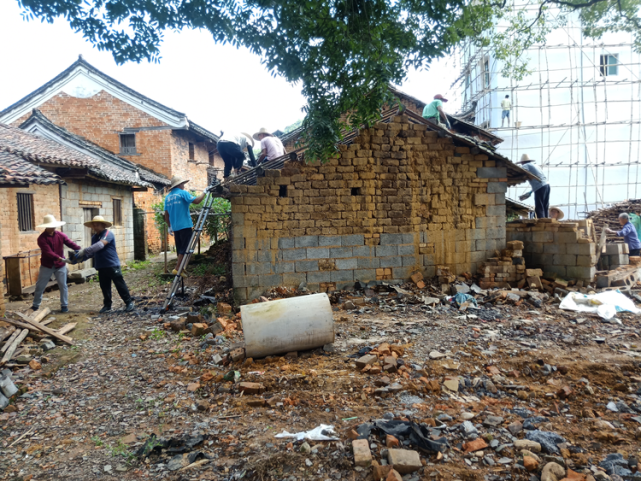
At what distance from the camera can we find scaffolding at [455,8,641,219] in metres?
17.6

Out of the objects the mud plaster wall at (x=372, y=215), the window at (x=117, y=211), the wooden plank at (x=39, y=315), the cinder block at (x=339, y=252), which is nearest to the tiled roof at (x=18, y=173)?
the wooden plank at (x=39, y=315)

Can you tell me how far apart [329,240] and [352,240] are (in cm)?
47

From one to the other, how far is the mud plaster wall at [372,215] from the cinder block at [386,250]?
2cm

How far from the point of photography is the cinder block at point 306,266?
809 cm

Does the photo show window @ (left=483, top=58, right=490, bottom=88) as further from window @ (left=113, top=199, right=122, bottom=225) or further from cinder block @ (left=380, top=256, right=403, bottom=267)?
window @ (left=113, top=199, right=122, bottom=225)

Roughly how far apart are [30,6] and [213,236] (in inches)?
403

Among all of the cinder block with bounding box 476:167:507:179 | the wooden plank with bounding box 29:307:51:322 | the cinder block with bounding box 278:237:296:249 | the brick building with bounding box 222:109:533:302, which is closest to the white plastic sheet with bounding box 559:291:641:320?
the brick building with bounding box 222:109:533:302

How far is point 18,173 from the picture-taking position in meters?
8.05

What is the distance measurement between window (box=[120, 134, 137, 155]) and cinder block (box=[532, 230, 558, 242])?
17293 mm

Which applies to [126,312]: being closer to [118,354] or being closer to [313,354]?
[118,354]

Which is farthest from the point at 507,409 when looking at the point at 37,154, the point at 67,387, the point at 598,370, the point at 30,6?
the point at 37,154

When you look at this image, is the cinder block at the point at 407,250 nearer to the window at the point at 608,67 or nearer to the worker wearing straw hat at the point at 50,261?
the worker wearing straw hat at the point at 50,261

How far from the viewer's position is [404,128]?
8344mm

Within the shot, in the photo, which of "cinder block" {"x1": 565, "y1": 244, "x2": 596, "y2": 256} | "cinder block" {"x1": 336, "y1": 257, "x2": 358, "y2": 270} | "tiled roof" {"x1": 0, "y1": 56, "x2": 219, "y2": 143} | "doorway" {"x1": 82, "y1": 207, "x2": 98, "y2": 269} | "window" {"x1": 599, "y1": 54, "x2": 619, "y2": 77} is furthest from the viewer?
"tiled roof" {"x1": 0, "y1": 56, "x2": 219, "y2": 143}
